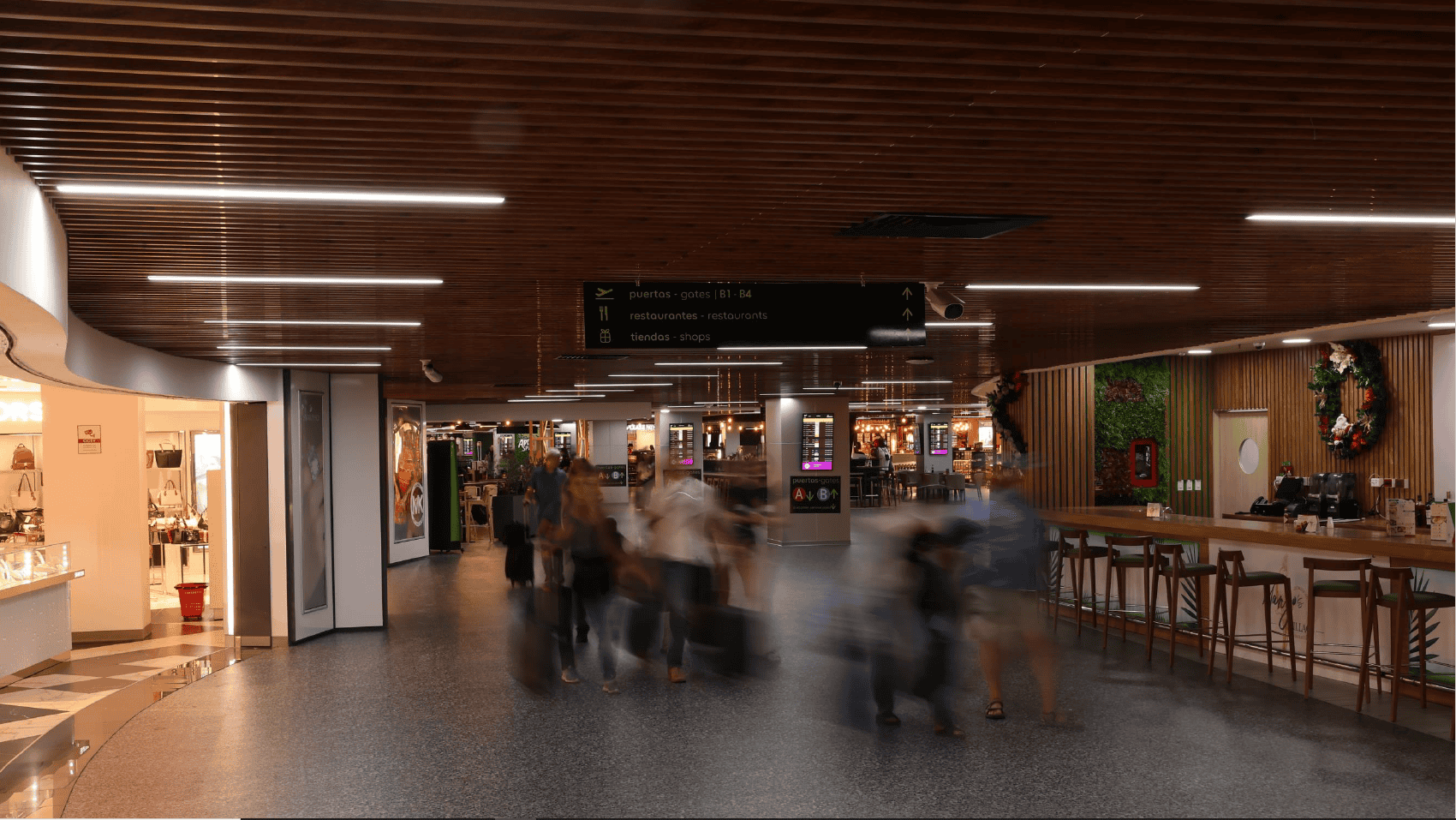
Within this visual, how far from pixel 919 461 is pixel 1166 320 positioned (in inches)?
1080

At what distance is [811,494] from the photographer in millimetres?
16734

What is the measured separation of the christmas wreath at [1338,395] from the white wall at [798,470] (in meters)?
6.86

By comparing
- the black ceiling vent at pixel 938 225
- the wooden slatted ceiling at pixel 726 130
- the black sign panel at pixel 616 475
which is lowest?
the black sign panel at pixel 616 475

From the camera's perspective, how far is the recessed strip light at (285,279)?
16.5 feet

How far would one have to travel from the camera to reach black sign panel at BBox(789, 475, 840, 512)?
54.6 ft

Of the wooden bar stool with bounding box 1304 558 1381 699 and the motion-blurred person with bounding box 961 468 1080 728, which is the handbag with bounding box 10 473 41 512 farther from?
the wooden bar stool with bounding box 1304 558 1381 699

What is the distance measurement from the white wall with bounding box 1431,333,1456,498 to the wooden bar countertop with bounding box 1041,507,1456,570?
3.34 metres

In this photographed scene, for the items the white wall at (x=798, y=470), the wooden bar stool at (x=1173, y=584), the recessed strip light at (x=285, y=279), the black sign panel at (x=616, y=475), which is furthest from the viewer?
the black sign panel at (x=616, y=475)

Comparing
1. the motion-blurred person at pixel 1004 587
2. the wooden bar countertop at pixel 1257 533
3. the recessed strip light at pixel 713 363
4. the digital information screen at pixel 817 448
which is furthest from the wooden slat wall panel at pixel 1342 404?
the recessed strip light at pixel 713 363

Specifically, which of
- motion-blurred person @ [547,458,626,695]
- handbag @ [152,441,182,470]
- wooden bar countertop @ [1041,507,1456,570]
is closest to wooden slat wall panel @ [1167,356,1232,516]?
wooden bar countertop @ [1041,507,1456,570]

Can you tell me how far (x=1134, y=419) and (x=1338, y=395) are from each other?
2.57 meters

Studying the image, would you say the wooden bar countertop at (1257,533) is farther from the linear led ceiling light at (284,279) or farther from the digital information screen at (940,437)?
the digital information screen at (940,437)

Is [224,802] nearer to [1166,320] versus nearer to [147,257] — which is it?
[147,257]

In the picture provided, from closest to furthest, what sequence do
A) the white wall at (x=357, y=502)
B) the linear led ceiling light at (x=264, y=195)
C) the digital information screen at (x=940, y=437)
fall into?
the linear led ceiling light at (x=264, y=195) → the white wall at (x=357, y=502) → the digital information screen at (x=940, y=437)
